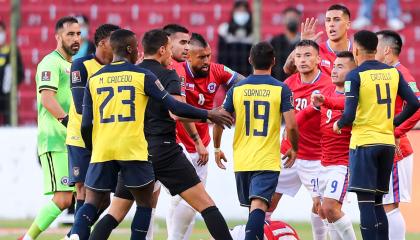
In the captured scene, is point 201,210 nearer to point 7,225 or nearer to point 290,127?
point 290,127

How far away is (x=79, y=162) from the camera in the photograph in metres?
10.9

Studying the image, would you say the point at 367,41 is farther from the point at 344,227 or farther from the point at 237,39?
the point at 237,39

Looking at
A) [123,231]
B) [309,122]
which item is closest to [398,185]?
[309,122]

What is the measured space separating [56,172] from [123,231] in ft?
9.64

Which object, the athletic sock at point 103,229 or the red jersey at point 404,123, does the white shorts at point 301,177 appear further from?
the athletic sock at point 103,229

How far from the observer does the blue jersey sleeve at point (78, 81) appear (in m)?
10.5

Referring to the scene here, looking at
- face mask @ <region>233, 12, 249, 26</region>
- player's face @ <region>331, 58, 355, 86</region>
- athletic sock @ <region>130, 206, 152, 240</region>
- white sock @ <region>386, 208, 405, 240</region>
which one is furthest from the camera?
face mask @ <region>233, 12, 249, 26</region>

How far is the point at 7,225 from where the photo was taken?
15281 millimetres

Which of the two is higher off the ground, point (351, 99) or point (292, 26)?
point (292, 26)

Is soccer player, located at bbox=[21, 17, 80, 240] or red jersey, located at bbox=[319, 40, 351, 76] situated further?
red jersey, located at bbox=[319, 40, 351, 76]

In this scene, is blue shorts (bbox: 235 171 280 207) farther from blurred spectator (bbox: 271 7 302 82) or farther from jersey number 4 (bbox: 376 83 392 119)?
blurred spectator (bbox: 271 7 302 82)

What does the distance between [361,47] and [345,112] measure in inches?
25.6

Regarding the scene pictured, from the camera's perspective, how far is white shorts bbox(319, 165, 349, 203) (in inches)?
430

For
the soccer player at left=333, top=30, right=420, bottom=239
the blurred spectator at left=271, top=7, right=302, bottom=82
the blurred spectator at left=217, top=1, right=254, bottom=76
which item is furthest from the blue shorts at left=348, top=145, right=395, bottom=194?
the blurred spectator at left=217, top=1, right=254, bottom=76
